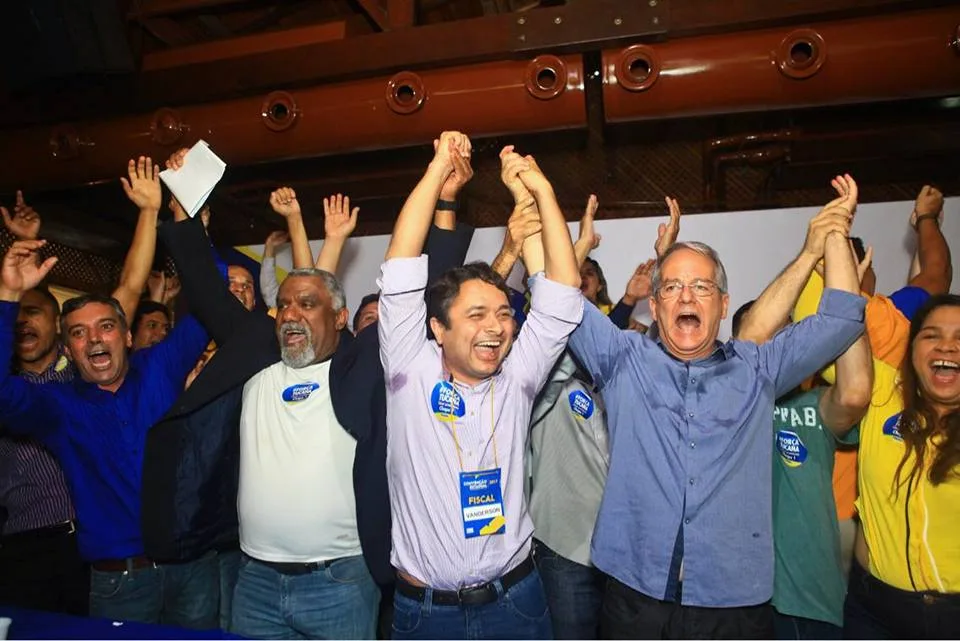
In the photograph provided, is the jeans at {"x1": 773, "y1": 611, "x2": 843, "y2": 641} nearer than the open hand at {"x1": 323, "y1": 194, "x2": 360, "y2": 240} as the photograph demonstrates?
Yes

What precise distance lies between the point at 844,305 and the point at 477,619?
4.08ft

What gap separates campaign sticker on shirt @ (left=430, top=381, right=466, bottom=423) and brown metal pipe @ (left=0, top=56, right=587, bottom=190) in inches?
59.4

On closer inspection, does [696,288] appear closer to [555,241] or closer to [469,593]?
[555,241]

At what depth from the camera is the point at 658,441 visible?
5.52 feet

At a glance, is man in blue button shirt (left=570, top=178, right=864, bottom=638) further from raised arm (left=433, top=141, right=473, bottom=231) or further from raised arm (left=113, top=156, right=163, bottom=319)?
raised arm (left=113, top=156, right=163, bottom=319)

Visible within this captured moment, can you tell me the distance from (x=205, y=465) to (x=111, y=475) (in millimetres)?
370

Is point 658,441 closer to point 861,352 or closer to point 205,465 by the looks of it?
point 861,352

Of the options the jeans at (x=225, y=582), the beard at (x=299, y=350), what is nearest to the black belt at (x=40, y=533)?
the jeans at (x=225, y=582)

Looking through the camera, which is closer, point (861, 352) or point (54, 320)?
point (861, 352)

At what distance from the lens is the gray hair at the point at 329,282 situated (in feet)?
7.40

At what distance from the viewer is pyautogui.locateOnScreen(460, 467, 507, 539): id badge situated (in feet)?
5.37

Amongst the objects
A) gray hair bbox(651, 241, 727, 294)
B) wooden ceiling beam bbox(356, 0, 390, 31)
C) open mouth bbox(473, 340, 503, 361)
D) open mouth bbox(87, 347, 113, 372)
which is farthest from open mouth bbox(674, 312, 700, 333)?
wooden ceiling beam bbox(356, 0, 390, 31)

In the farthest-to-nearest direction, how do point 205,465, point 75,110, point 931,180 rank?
point 931,180 < point 75,110 < point 205,465

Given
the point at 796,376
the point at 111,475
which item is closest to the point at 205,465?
the point at 111,475
